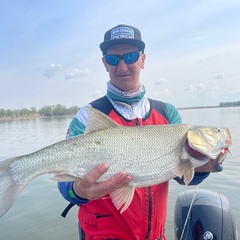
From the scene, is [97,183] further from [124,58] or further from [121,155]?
[124,58]

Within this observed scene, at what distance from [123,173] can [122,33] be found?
166 cm

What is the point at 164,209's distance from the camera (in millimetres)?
3318

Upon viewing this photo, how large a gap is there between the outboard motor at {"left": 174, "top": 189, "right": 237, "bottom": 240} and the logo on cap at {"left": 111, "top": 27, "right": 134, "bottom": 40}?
7.78ft

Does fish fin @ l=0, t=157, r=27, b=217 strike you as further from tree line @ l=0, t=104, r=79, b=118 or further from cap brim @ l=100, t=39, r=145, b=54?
tree line @ l=0, t=104, r=79, b=118

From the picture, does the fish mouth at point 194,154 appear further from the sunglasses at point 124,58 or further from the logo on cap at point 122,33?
the logo on cap at point 122,33

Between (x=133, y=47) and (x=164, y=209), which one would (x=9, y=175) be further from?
(x=133, y=47)

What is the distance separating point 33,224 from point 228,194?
543 centimetres

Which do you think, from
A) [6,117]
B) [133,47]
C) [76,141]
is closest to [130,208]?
[76,141]

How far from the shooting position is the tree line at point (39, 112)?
277ft

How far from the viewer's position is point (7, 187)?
277cm

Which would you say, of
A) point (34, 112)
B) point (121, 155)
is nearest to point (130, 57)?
point (121, 155)

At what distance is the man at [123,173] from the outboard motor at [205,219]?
24.1 inches

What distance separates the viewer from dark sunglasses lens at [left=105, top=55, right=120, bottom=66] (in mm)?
3439

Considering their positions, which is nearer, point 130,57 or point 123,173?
point 123,173
